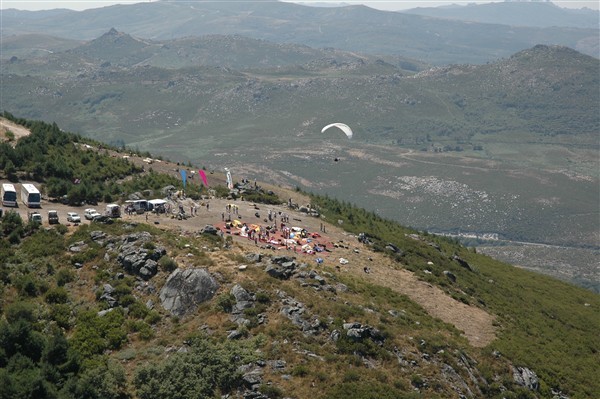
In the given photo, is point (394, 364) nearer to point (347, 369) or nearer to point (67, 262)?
point (347, 369)

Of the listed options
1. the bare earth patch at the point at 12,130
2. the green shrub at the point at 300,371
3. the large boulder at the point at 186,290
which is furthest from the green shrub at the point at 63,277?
the bare earth patch at the point at 12,130

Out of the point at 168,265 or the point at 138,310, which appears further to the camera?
the point at 168,265

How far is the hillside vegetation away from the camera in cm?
5656

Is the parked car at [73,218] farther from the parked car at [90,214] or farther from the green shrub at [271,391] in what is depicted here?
the green shrub at [271,391]

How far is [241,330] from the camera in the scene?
204 feet

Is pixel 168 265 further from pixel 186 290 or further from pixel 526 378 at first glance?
pixel 526 378

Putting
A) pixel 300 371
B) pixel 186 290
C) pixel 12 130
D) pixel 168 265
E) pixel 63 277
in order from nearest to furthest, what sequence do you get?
pixel 300 371, pixel 186 290, pixel 63 277, pixel 168 265, pixel 12 130

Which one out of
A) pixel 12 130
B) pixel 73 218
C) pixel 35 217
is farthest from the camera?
pixel 12 130

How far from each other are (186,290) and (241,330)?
873cm

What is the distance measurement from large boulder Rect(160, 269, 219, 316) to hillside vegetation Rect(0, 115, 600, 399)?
48cm

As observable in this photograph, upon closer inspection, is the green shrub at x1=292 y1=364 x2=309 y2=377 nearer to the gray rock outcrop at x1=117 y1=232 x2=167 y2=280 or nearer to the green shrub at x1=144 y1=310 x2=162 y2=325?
the green shrub at x1=144 y1=310 x2=162 y2=325

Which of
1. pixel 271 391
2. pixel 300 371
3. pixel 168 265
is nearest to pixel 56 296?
pixel 168 265

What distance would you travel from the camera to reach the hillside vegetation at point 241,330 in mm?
56562

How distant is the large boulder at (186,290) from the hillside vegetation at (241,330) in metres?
0.48
